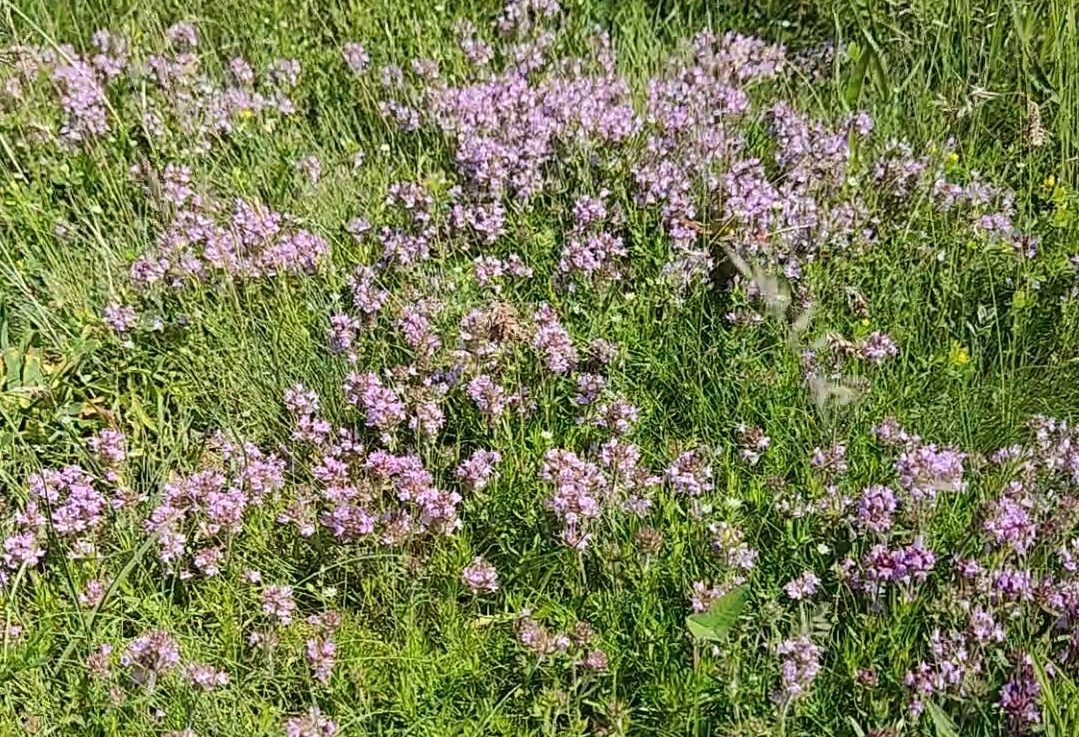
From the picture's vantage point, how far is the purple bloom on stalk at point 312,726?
2.44 metres

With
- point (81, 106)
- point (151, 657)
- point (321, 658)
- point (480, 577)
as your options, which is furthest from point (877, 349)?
point (81, 106)

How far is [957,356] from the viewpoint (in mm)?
3088

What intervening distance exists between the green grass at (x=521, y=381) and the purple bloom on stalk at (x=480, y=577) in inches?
2.9

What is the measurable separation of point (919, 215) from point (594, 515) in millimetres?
1480

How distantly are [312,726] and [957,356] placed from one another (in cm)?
184

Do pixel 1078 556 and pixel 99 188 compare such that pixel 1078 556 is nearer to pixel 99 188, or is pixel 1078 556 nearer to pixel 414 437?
pixel 414 437

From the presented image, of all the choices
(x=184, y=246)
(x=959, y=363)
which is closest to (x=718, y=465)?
(x=959, y=363)

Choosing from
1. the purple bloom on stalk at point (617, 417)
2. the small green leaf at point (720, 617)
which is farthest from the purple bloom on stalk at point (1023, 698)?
the purple bloom on stalk at point (617, 417)

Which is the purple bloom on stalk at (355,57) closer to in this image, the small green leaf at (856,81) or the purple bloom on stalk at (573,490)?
the small green leaf at (856,81)

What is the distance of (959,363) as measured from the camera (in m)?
3.08

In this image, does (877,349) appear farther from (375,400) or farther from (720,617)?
(375,400)

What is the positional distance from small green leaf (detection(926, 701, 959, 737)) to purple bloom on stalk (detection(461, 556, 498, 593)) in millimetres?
980

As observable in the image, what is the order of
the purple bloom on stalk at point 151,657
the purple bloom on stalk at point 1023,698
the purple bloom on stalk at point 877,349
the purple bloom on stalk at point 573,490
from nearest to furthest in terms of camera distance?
the purple bloom on stalk at point 1023,698 < the purple bloom on stalk at point 151,657 < the purple bloom on stalk at point 573,490 < the purple bloom on stalk at point 877,349

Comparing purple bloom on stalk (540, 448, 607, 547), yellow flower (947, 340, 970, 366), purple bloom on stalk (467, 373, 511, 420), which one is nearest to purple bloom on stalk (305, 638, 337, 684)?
purple bloom on stalk (540, 448, 607, 547)
